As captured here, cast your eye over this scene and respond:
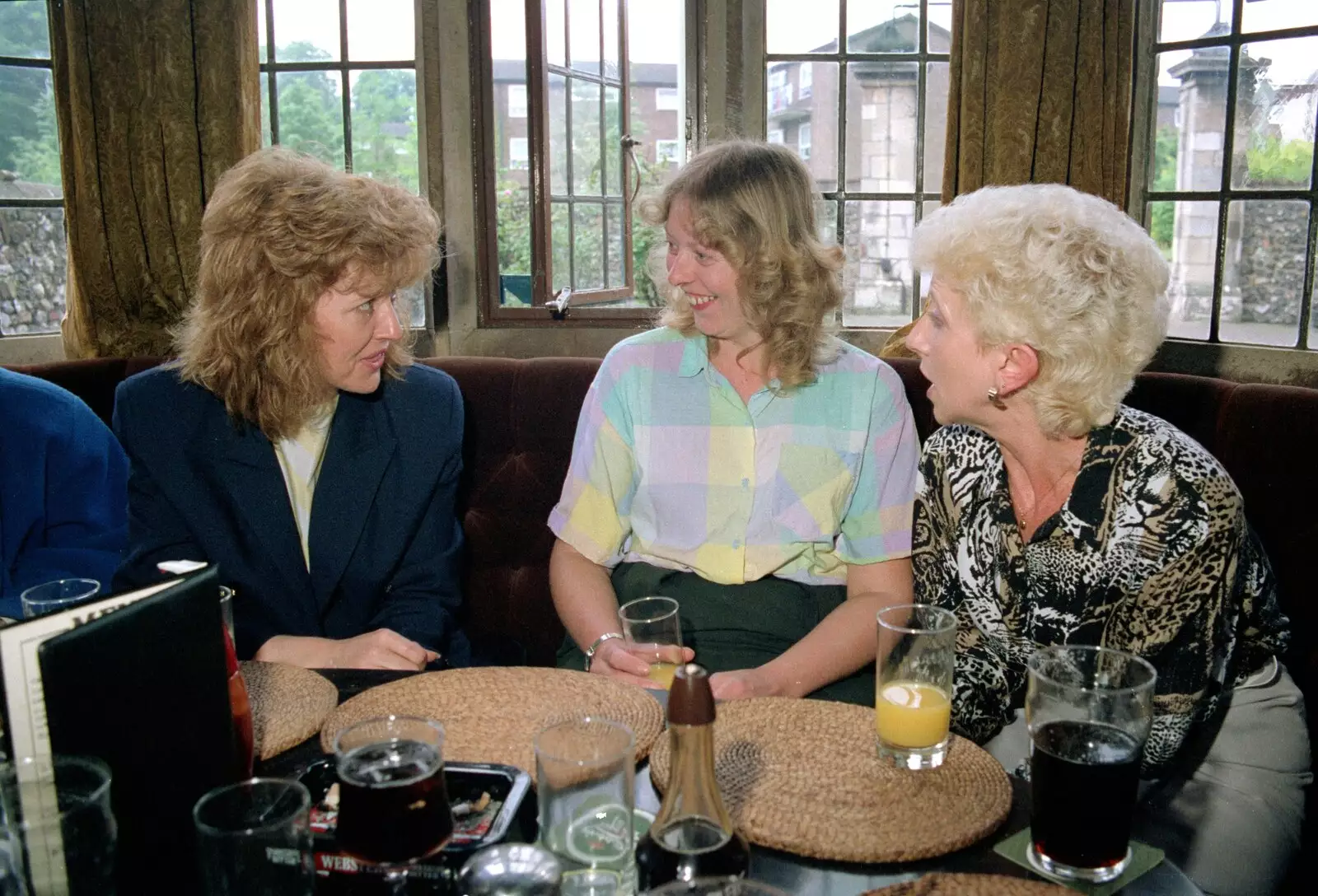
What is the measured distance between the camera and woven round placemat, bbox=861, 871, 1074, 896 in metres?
0.94

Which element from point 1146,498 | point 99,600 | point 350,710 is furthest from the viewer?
point 1146,498

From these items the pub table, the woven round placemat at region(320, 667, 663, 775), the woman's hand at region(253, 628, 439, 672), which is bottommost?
the woman's hand at region(253, 628, 439, 672)

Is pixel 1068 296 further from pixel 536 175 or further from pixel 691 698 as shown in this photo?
pixel 536 175

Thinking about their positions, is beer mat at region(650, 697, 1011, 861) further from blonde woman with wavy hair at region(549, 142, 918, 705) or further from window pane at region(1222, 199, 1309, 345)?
window pane at region(1222, 199, 1309, 345)

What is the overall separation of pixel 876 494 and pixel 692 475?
0.33m

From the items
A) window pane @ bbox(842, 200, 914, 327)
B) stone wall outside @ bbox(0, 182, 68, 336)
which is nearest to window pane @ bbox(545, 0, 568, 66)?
window pane @ bbox(842, 200, 914, 327)

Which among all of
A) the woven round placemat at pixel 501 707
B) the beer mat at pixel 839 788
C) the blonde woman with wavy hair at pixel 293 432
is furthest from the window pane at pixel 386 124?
the beer mat at pixel 839 788

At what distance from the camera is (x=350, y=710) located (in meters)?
1.31

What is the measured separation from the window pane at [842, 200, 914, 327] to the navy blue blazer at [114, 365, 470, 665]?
185 centimetres

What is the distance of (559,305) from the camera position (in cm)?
334

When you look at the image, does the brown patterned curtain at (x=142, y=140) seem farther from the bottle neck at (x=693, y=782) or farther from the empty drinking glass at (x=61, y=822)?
the bottle neck at (x=693, y=782)

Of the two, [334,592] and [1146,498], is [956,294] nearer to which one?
[1146,498]

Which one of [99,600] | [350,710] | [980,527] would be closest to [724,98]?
[980,527]

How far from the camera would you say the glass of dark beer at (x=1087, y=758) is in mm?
989
